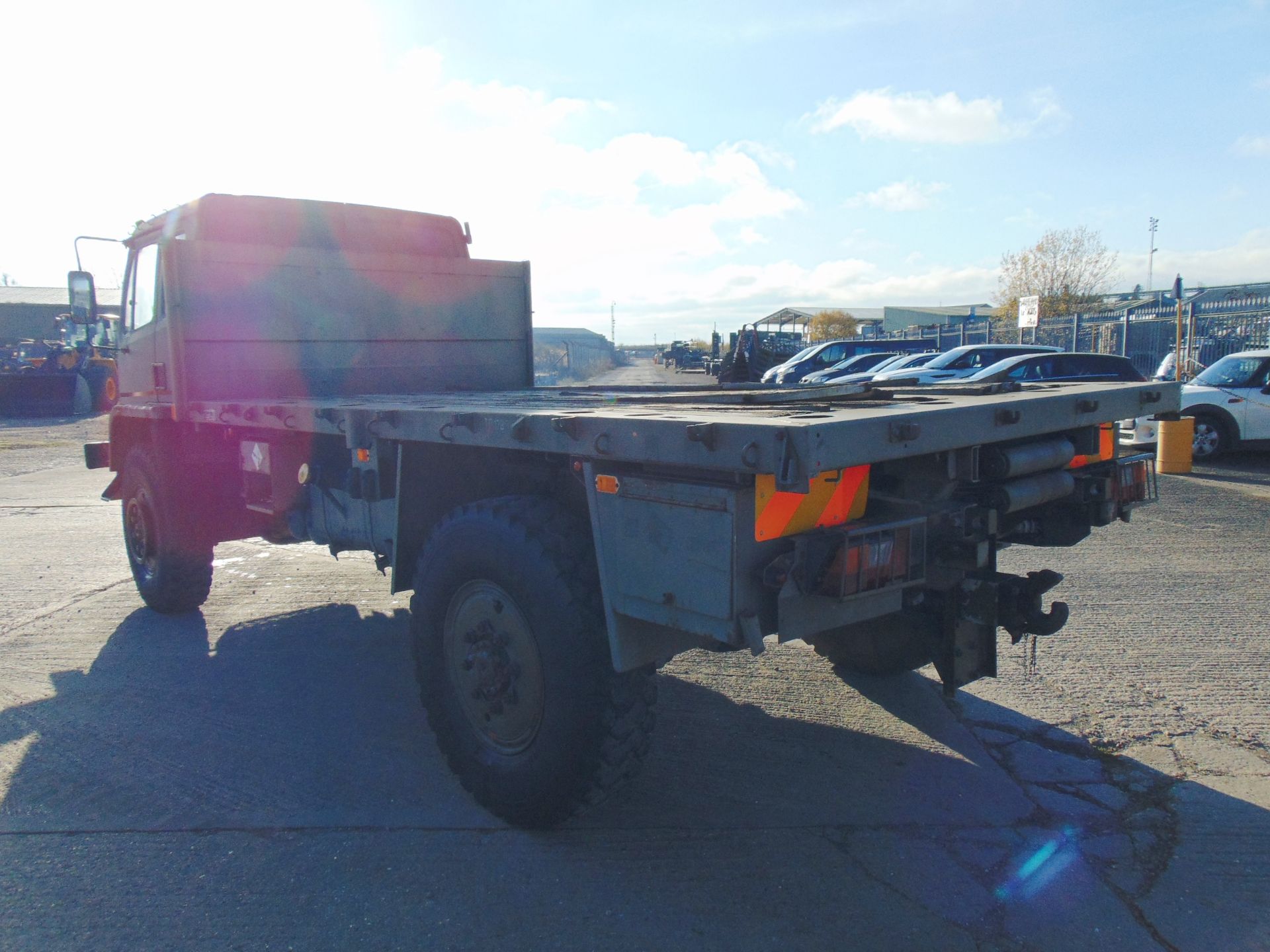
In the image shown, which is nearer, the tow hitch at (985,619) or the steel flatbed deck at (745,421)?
the steel flatbed deck at (745,421)

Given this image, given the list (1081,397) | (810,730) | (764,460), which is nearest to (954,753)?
(810,730)

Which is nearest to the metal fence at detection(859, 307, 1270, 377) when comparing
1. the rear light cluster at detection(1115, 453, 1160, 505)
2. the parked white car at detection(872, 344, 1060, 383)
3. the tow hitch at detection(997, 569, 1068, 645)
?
the parked white car at detection(872, 344, 1060, 383)

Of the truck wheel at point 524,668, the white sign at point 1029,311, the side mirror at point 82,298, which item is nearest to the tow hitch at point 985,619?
the truck wheel at point 524,668

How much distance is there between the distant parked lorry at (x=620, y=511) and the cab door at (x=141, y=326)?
0.37 m

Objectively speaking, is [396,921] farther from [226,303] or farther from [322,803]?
[226,303]

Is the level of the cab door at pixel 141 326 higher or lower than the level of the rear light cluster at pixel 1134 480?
higher

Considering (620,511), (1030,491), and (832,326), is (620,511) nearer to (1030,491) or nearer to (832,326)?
(1030,491)

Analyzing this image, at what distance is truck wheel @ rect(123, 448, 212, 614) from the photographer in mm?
6254

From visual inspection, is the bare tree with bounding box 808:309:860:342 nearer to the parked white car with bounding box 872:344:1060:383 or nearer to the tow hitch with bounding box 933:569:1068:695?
the parked white car with bounding box 872:344:1060:383

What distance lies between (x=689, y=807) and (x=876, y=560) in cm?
148

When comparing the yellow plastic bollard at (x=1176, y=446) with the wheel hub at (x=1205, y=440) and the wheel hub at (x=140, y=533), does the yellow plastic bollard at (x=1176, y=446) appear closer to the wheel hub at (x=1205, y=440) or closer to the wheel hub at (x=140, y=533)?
the wheel hub at (x=1205, y=440)

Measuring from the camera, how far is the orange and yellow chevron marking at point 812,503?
2768 mm

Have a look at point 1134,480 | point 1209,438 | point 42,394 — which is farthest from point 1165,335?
point 42,394

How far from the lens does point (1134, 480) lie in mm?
3951
